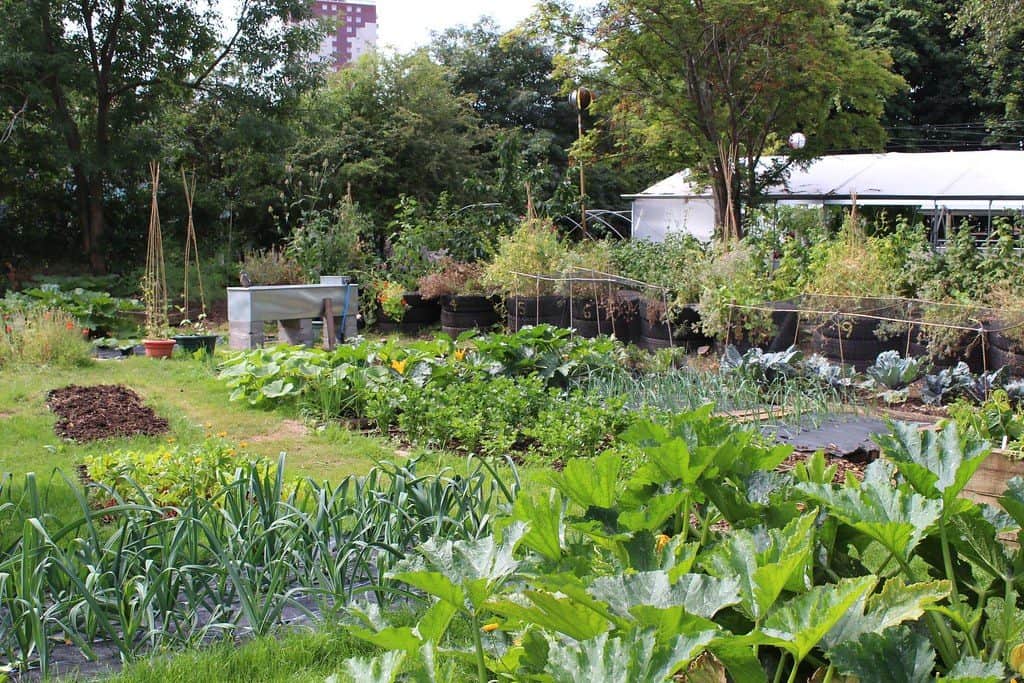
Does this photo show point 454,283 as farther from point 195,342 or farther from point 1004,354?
point 1004,354

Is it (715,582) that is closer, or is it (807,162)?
(715,582)

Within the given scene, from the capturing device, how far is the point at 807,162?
56.7 feet

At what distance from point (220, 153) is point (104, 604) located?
14672mm

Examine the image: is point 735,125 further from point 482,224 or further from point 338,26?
point 338,26

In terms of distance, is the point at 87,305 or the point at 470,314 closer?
the point at 470,314

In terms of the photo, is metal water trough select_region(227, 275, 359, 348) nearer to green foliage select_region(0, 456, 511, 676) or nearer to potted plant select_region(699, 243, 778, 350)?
potted plant select_region(699, 243, 778, 350)

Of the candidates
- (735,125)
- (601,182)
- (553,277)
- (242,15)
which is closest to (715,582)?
(553,277)

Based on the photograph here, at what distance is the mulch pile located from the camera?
5.29 meters

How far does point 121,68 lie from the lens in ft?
46.2

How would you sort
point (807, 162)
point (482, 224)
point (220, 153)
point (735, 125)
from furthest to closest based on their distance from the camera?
point (807, 162)
point (220, 153)
point (735, 125)
point (482, 224)

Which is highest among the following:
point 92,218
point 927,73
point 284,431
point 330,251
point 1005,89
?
point 927,73

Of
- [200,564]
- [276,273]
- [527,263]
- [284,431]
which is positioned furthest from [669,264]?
[200,564]

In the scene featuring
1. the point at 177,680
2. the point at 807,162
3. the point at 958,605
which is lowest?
the point at 177,680

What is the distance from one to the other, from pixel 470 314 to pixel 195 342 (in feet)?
9.34
